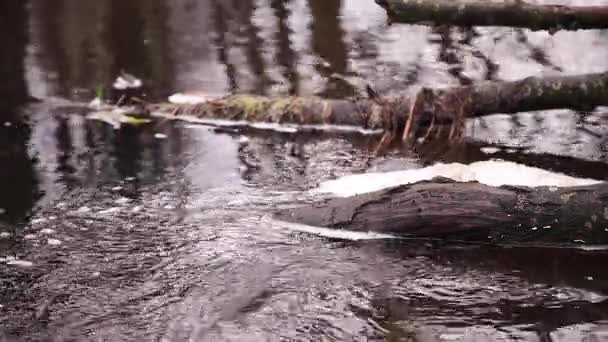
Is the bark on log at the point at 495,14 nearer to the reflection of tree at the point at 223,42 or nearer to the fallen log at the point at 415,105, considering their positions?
the fallen log at the point at 415,105

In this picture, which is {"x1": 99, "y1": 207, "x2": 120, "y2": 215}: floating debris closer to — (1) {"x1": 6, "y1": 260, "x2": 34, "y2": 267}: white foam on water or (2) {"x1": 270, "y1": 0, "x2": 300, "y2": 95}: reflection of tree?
(1) {"x1": 6, "y1": 260, "x2": 34, "y2": 267}: white foam on water

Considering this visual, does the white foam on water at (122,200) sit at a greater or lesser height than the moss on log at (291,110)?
lesser

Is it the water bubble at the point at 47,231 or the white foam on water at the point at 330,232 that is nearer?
the white foam on water at the point at 330,232

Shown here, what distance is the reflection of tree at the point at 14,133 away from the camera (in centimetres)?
438

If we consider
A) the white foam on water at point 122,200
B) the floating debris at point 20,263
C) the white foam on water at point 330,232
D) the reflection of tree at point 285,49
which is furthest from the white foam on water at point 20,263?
the reflection of tree at point 285,49

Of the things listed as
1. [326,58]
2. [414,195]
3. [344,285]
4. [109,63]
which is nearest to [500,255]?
[414,195]

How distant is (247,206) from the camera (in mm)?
4348

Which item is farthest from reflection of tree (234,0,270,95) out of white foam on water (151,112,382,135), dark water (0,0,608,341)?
white foam on water (151,112,382,135)

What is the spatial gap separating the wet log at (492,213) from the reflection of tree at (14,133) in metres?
1.83

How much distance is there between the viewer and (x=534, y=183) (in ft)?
14.4

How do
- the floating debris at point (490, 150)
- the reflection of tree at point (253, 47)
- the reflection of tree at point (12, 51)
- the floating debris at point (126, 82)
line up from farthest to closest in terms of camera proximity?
the reflection of tree at point (253, 47) → the floating debris at point (126, 82) → the reflection of tree at point (12, 51) → the floating debris at point (490, 150)

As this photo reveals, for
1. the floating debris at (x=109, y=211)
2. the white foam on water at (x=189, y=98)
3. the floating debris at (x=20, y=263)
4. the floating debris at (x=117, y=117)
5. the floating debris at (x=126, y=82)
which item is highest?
the floating debris at (x=126, y=82)

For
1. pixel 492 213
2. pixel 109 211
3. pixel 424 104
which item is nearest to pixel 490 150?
pixel 424 104

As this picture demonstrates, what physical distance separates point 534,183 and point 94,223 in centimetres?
231
